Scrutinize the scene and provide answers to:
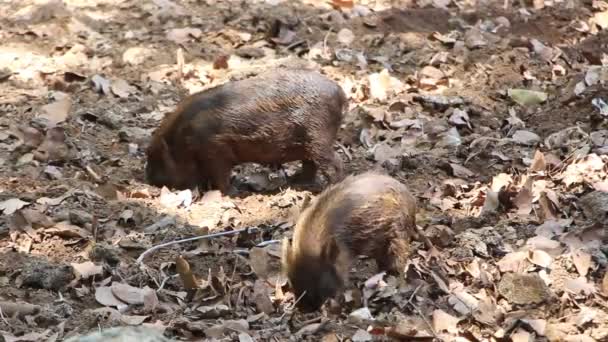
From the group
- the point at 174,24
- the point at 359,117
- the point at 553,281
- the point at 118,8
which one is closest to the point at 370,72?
the point at 359,117

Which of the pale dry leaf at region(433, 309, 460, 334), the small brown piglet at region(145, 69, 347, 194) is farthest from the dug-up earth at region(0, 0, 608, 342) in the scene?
the small brown piglet at region(145, 69, 347, 194)

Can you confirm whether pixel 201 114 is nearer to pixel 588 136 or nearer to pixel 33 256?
pixel 33 256

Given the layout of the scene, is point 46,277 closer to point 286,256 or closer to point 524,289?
point 286,256

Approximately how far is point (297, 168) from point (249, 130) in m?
0.84

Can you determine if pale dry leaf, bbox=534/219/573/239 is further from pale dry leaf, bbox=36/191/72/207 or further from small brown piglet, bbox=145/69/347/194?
pale dry leaf, bbox=36/191/72/207

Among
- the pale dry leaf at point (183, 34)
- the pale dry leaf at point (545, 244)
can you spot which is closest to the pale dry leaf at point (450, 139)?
the pale dry leaf at point (545, 244)

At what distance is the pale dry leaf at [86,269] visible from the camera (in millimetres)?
5418

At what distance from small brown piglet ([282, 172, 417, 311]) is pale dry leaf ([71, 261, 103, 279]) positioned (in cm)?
102

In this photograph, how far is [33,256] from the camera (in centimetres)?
567

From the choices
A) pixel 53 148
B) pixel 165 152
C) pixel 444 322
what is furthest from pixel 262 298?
pixel 53 148

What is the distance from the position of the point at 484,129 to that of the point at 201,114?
2.19m

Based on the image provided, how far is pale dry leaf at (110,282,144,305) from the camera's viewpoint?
520 centimetres

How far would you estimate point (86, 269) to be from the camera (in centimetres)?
546

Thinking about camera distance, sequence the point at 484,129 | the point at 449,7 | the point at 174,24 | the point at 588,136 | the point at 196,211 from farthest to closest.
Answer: the point at 449,7
the point at 174,24
the point at 484,129
the point at 588,136
the point at 196,211
